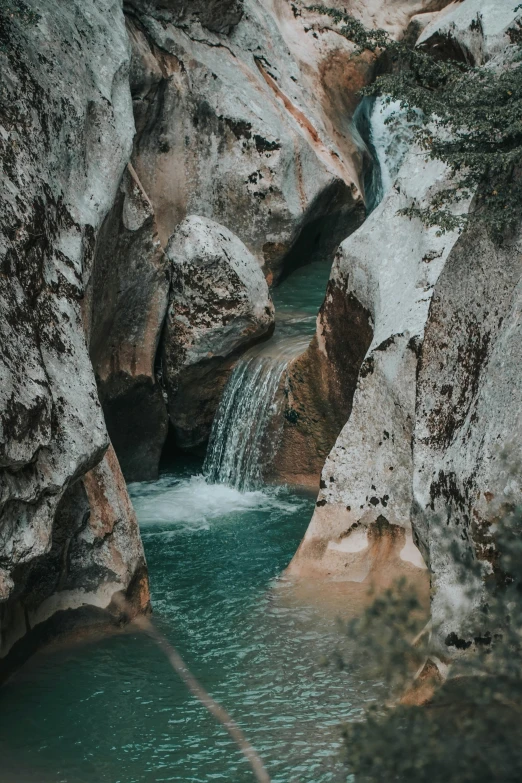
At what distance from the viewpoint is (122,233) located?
1170 cm

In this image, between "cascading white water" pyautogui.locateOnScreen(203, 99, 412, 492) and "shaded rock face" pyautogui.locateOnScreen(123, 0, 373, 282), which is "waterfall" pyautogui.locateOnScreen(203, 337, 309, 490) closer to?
"cascading white water" pyautogui.locateOnScreen(203, 99, 412, 492)

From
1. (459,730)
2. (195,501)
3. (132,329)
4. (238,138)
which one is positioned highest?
(238,138)

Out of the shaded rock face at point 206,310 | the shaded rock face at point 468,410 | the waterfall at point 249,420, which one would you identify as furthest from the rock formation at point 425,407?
the shaded rock face at point 206,310

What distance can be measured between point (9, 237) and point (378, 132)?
17.0 meters

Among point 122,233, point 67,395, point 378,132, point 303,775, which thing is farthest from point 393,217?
point 378,132

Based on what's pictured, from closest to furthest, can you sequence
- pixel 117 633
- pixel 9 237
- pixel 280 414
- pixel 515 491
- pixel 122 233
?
pixel 515 491, pixel 9 237, pixel 117 633, pixel 122 233, pixel 280 414

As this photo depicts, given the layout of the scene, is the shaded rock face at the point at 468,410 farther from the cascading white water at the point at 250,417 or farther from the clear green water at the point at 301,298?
the clear green water at the point at 301,298

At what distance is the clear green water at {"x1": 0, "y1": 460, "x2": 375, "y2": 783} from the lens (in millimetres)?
6281

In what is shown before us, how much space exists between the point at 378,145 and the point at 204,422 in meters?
11.1

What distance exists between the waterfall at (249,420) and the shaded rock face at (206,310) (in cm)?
38

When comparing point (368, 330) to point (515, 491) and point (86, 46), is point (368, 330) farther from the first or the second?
point (515, 491)

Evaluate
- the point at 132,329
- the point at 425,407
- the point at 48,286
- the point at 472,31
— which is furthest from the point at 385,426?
the point at 472,31

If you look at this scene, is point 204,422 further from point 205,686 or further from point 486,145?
point 486,145

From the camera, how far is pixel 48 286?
304 inches
